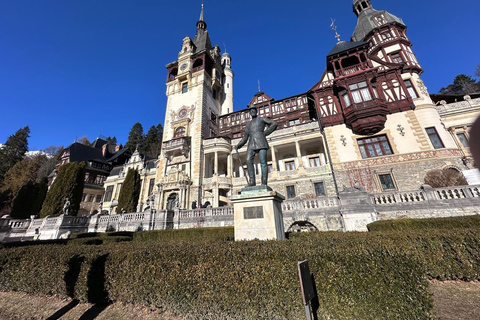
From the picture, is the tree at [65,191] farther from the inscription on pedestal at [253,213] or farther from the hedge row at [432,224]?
the hedge row at [432,224]

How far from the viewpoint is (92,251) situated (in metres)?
5.86

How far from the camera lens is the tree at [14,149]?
44666mm

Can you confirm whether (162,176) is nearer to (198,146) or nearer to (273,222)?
(198,146)

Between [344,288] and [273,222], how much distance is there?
2.96 metres

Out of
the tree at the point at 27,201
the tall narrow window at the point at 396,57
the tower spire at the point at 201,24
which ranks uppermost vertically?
the tower spire at the point at 201,24

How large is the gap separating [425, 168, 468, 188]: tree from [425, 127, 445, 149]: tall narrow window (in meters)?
3.60

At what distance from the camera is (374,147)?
68.7 feet

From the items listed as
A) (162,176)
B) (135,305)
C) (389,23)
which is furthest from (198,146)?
(389,23)

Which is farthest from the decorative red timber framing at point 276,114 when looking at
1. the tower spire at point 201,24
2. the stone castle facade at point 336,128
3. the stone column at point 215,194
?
the tower spire at point 201,24

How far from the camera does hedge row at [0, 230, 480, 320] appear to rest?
3.30 m

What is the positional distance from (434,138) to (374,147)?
5.12m

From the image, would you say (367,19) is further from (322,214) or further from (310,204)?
(322,214)

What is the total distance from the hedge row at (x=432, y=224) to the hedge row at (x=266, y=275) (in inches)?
145

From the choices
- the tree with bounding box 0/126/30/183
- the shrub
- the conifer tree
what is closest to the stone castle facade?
the shrub
